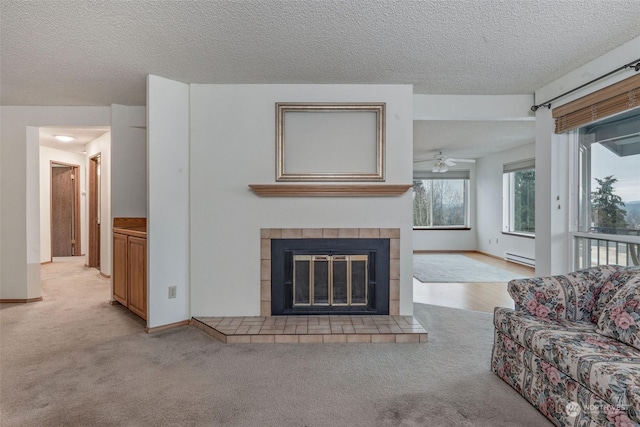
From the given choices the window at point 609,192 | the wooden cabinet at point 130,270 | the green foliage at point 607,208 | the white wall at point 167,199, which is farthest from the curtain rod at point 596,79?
the wooden cabinet at point 130,270

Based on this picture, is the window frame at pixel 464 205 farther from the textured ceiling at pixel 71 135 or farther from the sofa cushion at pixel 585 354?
the textured ceiling at pixel 71 135

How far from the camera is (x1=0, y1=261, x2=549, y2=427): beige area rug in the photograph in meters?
1.81

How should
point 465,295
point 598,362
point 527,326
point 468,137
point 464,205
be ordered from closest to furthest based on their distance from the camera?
point 598,362
point 527,326
point 465,295
point 468,137
point 464,205

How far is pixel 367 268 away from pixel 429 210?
5841 mm

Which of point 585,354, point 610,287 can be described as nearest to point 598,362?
point 585,354

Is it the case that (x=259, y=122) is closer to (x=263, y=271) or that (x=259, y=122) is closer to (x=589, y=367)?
(x=263, y=271)

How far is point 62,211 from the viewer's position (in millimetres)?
6926

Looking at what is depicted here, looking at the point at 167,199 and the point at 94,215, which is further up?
the point at 167,199

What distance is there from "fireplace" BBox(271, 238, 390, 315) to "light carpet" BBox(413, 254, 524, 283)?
6.93ft

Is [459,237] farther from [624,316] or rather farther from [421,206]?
[624,316]

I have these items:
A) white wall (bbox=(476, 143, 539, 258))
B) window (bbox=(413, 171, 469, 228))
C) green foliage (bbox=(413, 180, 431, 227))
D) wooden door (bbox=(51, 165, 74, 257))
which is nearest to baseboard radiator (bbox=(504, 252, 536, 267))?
white wall (bbox=(476, 143, 539, 258))

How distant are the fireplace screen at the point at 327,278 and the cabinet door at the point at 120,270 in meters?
1.85

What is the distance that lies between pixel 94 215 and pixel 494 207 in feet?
26.4

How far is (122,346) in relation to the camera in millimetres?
2705
